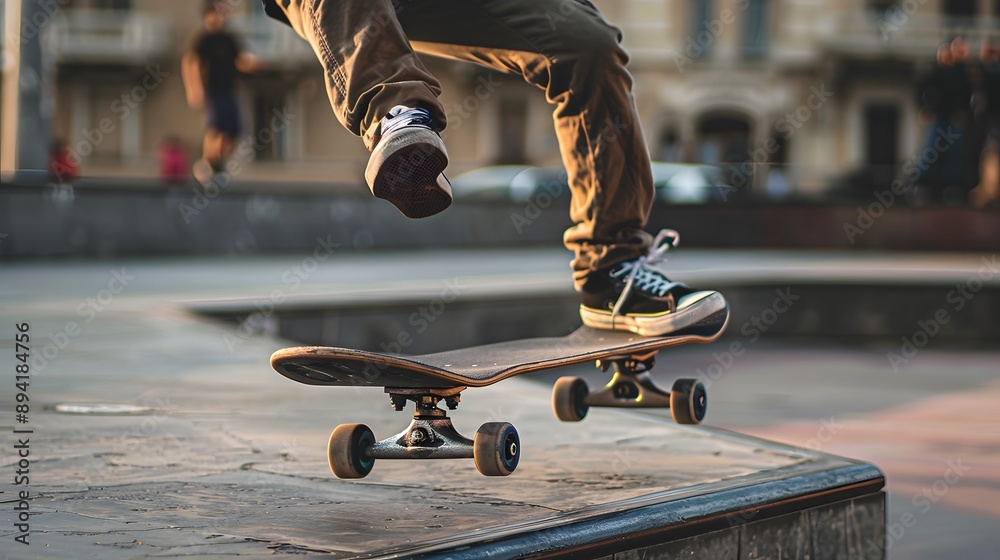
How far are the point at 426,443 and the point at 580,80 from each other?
915 millimetres

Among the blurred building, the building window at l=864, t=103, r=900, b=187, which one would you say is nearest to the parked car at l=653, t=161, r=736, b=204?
the blurred building

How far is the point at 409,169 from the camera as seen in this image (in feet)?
6.70

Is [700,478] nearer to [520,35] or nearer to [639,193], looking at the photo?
[639,193]

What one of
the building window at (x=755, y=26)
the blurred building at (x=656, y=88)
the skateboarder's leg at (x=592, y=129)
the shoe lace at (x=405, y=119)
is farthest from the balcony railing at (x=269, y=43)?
the shoe lace at (x=405, y=119)

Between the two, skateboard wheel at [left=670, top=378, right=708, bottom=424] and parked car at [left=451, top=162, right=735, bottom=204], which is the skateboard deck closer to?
skateboard wheel at [left=670, top=378, right=708, bottom=424]

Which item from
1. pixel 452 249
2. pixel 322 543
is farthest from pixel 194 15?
pixel 322 543

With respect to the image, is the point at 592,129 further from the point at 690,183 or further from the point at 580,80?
the point at 690,183

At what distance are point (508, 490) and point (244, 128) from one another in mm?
8773

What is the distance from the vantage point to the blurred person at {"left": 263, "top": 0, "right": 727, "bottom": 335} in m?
2.16

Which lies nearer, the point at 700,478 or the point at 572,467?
the point at 700,478

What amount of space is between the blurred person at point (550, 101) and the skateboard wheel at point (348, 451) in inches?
15.5

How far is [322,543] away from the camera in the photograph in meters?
1.69

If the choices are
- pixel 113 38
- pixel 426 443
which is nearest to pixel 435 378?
pixel 426 443

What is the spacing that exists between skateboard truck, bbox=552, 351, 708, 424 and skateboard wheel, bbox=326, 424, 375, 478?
28.5 inches
